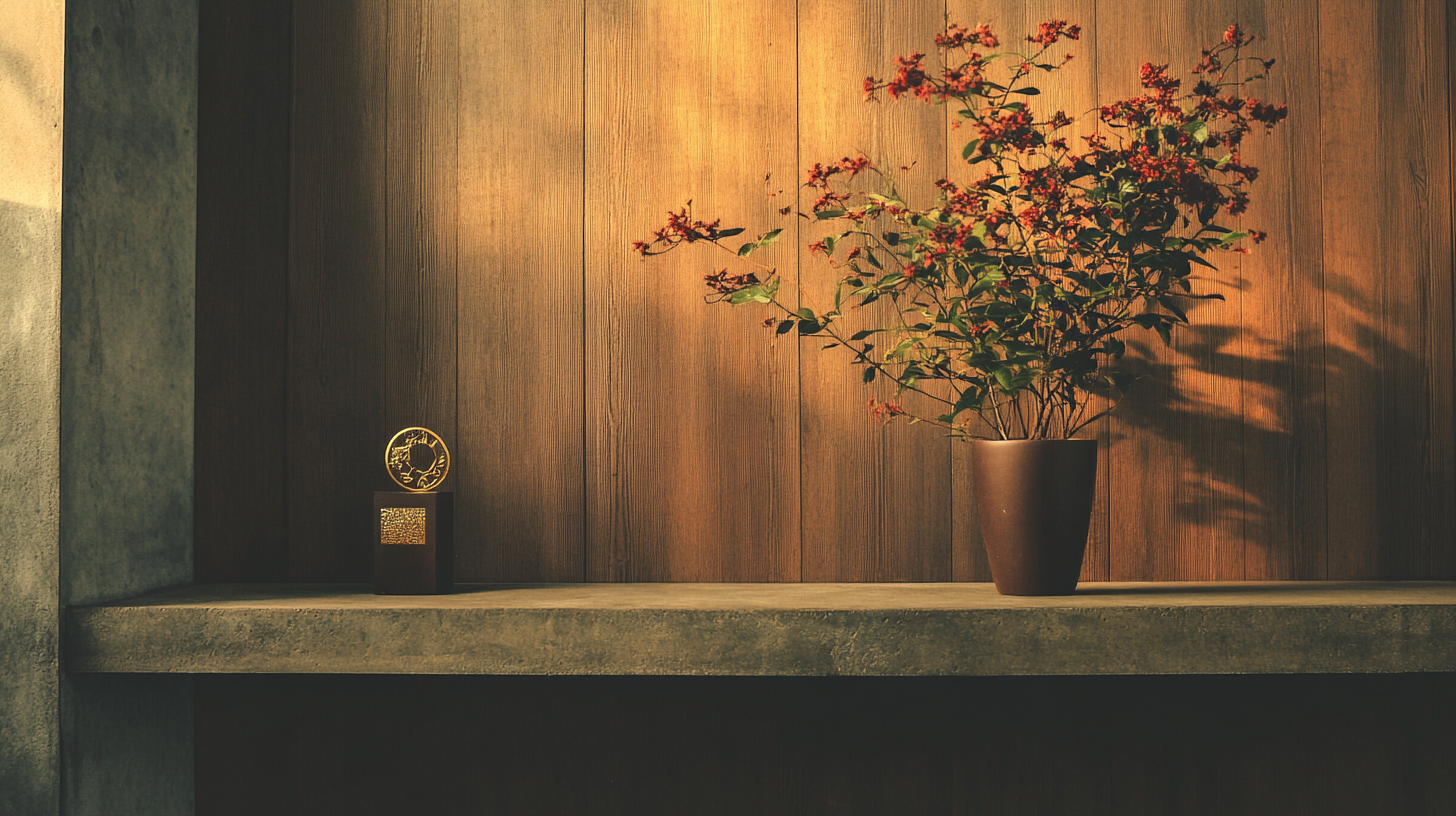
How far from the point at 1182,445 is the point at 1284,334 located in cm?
26

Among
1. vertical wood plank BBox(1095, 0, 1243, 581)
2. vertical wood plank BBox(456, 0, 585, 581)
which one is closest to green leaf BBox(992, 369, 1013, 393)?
vertical wood plank BBox(1095, 0, 1243, 581)

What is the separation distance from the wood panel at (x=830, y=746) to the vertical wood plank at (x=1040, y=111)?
0.21 metres

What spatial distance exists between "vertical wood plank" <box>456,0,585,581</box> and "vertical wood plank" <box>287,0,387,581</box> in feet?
0.53

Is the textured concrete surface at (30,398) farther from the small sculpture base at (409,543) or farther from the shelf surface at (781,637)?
the small sculpture base at (409,543)

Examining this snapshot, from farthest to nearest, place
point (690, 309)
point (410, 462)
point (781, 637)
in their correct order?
point (690, 309) → point (410, 462) → point (781, 637)

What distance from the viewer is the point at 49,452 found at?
123cm

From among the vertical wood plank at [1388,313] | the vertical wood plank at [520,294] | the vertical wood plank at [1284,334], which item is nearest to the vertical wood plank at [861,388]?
the vertical wood plank at [520,294]

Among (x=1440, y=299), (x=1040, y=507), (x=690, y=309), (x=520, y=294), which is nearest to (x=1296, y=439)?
(x=1440, y=299)

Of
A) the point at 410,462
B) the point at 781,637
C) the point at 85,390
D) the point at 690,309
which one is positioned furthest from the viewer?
the point at 690,309

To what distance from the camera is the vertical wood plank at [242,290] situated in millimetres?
1529

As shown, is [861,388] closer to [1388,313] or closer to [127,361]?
[1388,313]

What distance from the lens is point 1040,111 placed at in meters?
1.52

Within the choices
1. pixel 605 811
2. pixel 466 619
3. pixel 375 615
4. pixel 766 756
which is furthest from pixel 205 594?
pixel 766 756

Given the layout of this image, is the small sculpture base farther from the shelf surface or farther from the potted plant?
the potted plant
